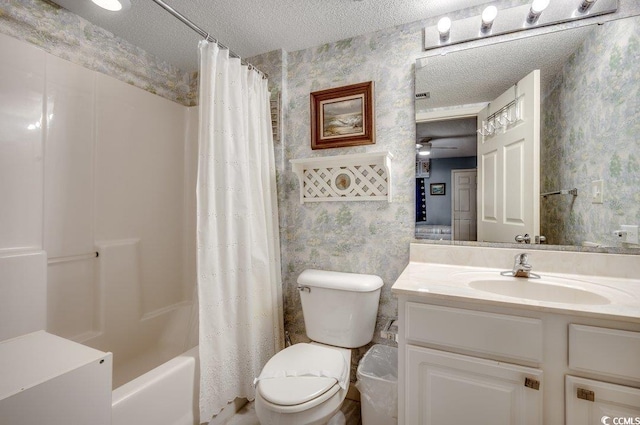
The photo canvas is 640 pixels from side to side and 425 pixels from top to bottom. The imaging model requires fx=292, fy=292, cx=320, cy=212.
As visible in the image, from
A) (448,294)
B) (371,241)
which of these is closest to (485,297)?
(448,294)

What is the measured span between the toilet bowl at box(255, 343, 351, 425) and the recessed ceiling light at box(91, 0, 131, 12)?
1878 millimetres

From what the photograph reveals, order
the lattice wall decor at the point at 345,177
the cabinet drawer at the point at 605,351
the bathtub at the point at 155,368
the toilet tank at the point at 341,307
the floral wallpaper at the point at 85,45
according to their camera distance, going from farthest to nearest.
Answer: the lattice wall decor at the point at 345,177 → the toilet tank at the point at 341,307 → the floral wallpaper at the point at 85,45 → the bathtub at the point at 155,368 → the cabinet drawer at the point at 605,351

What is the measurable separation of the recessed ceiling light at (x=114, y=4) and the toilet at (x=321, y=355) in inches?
65.2

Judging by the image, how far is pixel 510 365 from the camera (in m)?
0.98

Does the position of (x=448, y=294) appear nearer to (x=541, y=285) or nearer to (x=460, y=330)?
(x=460, y=330)

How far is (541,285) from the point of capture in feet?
4.03

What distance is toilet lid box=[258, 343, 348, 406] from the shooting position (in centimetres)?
116

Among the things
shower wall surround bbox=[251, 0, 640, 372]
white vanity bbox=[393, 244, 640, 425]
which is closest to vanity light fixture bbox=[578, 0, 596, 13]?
shower wall surround bbox=[251, 0, 640, 372]

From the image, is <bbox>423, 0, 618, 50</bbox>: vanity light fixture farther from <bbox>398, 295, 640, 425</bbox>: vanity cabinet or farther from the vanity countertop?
<bbox>398, 295, 640, 425</bbox>: vanity cabinet

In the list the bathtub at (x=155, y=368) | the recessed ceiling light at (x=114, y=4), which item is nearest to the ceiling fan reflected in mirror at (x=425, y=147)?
the bathtub at (x=155, y=368)

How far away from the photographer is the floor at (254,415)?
157 cm

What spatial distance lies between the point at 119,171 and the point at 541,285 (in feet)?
7.59

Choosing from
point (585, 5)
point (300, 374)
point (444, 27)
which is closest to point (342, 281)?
point (300, 374)

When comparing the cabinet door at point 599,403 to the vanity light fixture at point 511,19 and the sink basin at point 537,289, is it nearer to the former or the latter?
the sink basin at point 537,289
